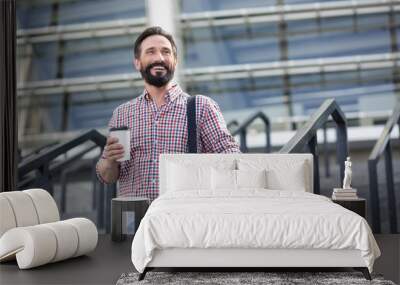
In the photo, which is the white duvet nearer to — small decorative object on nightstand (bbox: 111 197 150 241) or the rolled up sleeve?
small decorative object on nightstand (bbox: 111 197 150 241)

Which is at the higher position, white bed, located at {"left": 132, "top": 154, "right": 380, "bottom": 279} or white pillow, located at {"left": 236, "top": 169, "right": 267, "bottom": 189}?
white pillow, located at {"left": 236, "top": 169, "right": 267, "bottom": 189}

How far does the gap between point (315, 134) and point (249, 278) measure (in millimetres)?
2020

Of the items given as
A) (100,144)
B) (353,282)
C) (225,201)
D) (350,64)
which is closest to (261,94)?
(350,64)

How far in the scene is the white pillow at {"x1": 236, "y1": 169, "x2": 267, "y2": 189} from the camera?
13.4 feet

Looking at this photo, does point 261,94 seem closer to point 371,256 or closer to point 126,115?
point 126,115

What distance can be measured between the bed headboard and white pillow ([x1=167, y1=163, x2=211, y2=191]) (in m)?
0.05

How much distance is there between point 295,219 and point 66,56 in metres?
4.98

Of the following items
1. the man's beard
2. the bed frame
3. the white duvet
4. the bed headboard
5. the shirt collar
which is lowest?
the bed frame

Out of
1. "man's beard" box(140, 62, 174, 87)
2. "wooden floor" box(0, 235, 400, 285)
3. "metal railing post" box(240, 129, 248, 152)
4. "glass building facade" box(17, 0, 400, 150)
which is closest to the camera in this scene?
"wooden floor" box(0, 235, 400, 285)

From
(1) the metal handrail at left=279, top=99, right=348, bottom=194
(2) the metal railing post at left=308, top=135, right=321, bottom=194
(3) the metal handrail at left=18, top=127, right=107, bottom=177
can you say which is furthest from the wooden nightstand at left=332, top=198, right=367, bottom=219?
(3) the metal handrail at left=18, top=127, right=107, bottom=177

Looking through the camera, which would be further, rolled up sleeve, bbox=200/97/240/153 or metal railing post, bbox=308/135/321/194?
metal railing post, bbox=308/135/321/194

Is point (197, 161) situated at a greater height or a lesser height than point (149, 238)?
greater

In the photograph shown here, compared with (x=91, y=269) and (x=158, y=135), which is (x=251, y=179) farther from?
(x=91, y=269)

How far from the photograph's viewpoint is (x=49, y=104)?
23.4 ft
